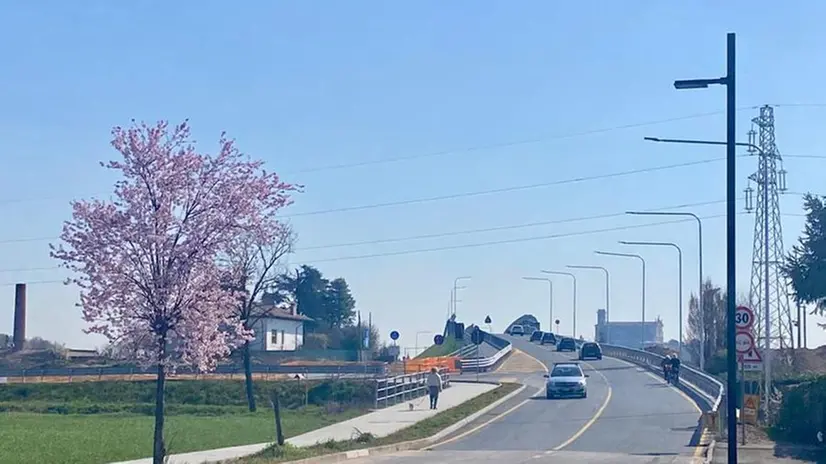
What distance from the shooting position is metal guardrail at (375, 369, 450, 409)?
4931 cm

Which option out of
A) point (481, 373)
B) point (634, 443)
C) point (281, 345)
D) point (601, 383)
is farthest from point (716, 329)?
point (634, 443)

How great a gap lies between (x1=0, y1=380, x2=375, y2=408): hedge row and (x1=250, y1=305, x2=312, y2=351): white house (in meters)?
33.2

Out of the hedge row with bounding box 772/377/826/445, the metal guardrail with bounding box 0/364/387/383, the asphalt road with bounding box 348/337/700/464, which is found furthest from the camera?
the metal guardrail with bounding box 0/364/387/383

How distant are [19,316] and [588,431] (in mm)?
78160

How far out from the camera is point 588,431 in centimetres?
3672

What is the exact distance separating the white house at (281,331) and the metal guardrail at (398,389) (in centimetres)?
4833

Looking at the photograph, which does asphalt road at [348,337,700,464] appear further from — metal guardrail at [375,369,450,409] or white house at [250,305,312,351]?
white house at [250,305,312,351]

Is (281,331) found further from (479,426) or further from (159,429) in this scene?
(159,429)

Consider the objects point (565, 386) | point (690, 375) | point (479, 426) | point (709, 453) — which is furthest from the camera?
point (690, 375)

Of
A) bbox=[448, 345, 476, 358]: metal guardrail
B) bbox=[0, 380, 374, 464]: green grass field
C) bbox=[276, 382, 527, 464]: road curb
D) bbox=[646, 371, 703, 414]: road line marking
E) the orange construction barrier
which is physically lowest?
bbox=[0, 380, 374, 464]: green grass field

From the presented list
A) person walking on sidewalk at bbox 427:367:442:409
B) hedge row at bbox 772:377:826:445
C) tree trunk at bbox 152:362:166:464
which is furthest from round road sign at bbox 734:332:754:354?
person walking on sidewalk at bbox 427:367:442:409

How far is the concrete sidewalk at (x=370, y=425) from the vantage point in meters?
28.8

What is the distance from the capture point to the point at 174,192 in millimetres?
20594

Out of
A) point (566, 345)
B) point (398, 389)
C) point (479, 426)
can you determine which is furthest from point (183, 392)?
point (566, 345)
